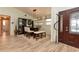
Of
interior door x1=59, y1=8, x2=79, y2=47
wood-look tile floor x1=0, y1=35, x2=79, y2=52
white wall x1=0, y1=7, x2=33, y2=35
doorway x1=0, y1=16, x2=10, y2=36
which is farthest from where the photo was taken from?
doorway x1=0, y1=16, x2=10, y2=36

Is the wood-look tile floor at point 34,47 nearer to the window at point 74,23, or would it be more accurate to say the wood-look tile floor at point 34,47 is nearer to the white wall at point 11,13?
the window at point 74,23

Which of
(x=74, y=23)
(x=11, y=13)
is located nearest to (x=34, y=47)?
(x=74, y=23)

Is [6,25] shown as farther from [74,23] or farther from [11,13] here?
[74,23]

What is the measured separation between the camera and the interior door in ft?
18.2

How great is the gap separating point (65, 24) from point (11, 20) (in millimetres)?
6340

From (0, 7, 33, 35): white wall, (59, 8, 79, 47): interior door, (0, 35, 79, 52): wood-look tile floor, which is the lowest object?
(0, 35, 79, 52): wood-look tile floor

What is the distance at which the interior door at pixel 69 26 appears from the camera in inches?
219

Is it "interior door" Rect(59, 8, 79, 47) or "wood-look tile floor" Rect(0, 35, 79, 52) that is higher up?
"interior door" Rect(59, 8, 79, 47)

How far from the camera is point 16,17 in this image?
37.5 ft

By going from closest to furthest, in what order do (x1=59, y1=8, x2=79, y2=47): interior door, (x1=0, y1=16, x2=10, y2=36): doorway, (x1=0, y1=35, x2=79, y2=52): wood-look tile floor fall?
(x1=0, y1=35, x2=79, y2=52): wood-look tile floor < (x1=59, y1=8, x2=79, y2=47): interior door < (x1=0, y1=16, x2=10, y2=36): doorway

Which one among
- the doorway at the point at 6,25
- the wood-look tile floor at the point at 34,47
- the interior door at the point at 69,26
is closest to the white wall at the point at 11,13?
the doorway at the point at 6,25

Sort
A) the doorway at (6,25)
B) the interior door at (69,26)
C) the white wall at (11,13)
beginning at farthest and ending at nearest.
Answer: the doorway at (6,25) < the white wall at (11,13) < the interior door at (69,26)

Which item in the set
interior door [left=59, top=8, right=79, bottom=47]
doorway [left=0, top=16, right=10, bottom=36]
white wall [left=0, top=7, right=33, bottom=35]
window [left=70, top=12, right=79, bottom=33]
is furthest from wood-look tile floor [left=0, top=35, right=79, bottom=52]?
doorway [left=0, top=16, right=10, bottom=36]

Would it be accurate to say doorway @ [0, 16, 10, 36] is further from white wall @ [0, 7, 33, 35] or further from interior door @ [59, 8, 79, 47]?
interior door @ [59, 8, 79, 47]
